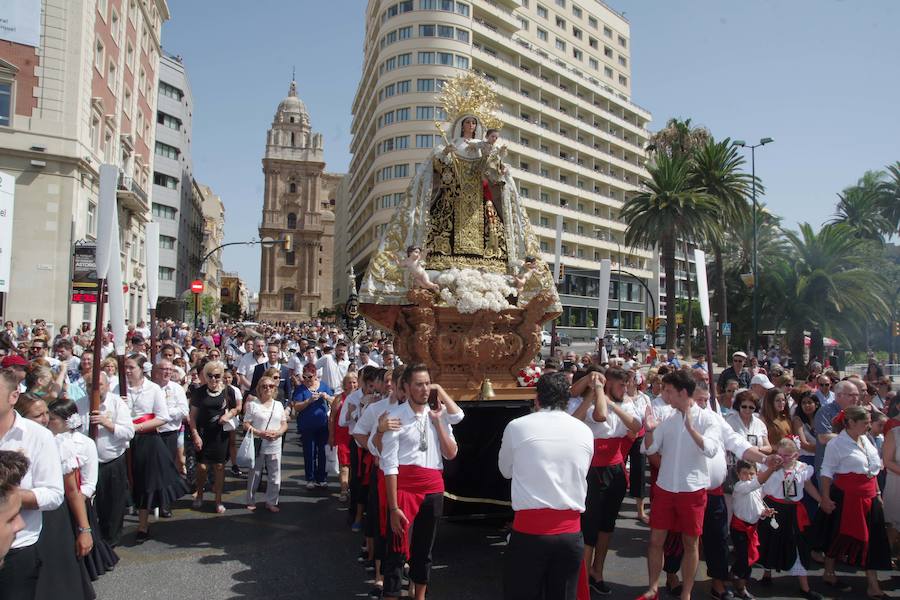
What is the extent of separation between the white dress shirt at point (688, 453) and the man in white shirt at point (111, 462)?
4751mm

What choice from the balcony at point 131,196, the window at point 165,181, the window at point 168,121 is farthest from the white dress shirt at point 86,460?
the window at point 168,121

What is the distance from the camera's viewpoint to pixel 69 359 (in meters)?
11.2

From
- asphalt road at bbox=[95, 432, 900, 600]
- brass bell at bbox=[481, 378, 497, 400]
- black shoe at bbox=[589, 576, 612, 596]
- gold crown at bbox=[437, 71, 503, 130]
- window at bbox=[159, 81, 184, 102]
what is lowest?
asphalt road at bbox=[95, 432, 900, 600]

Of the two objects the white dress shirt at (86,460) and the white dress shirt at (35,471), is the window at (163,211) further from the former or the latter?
the white dress shirt at (35,471)

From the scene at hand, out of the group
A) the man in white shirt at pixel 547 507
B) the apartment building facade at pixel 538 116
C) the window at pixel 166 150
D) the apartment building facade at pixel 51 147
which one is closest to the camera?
the man in white shirt at pixel 547 507

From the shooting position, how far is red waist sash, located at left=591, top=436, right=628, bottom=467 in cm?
582

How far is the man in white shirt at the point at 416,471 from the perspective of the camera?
16.4 ft

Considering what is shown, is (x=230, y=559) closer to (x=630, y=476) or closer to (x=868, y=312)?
(x=630, y=476)

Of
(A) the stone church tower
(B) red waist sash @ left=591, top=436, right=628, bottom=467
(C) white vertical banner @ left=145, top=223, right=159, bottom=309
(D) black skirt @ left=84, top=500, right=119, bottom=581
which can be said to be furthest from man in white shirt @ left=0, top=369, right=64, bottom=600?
(A) the stone church tower

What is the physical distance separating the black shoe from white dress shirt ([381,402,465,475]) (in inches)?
71.6

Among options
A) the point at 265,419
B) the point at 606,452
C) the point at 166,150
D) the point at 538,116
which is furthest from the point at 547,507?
the point at 538,116

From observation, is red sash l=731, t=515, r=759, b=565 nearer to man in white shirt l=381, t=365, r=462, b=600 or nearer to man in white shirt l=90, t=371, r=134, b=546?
man in white shirt l=381, t=365, r=462, b=600

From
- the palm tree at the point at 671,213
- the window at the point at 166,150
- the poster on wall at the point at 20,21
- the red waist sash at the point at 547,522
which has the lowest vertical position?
the red waist sash at the point at 547,522

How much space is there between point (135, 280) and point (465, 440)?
33.8 meters
